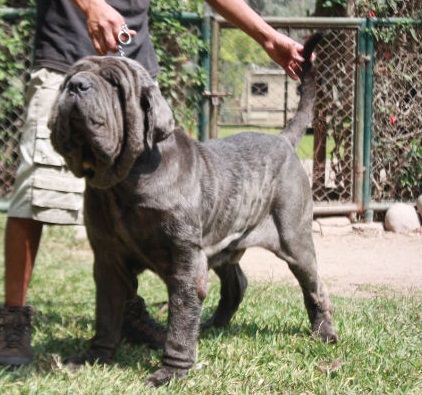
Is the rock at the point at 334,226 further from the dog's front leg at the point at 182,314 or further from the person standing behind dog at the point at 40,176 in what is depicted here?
the dog's front leg at the point at 182,314

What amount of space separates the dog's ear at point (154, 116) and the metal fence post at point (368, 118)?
5.48 metres

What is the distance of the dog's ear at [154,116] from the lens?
9.89ft

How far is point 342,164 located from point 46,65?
520 cm

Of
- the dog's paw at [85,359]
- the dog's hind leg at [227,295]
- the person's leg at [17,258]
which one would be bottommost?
the dog's paw at [85,359]

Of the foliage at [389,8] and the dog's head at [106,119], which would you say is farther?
the foliage at [389,8]

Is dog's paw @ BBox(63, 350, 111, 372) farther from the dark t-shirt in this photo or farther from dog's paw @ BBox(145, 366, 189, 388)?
the dark t-shirt

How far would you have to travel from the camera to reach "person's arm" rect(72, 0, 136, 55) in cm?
310

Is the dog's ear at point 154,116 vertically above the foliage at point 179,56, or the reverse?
the foliage at point 179,56

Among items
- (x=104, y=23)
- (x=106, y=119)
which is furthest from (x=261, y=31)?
(x=106, y=119)

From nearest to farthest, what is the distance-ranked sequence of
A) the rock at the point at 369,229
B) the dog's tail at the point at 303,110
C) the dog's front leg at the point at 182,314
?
the dog's front leg at the point at 182,314
the dog's tail at the point at 303,110
the rock at the point at 369,229

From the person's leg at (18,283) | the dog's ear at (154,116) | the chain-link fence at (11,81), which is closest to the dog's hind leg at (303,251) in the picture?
the dog's ear at (154,116)

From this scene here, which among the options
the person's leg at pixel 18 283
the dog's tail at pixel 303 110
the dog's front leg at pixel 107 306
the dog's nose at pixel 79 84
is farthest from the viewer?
the dog's tail at pixel 303 110

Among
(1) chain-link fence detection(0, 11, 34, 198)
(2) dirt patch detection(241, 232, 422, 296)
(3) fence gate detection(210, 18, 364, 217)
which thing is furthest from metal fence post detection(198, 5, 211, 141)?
(1) chain-link fence detection(0, 11, 34, 198)

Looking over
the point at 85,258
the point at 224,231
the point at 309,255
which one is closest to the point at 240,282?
the point at 309,255
